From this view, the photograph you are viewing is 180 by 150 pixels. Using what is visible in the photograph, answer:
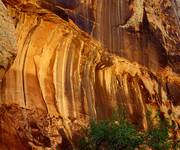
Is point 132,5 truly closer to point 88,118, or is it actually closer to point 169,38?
point 169,38

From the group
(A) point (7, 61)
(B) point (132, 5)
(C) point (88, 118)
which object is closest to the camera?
(A) point (7, 61)

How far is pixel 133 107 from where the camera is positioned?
63.3ft

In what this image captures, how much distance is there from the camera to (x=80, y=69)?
1797 centimetres

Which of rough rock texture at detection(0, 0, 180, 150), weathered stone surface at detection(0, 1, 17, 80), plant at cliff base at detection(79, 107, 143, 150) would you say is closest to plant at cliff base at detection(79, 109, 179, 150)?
plant at cliff base at detection(79, 107, 143, 150)

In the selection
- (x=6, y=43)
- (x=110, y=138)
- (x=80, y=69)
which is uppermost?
(x=6, y=43)

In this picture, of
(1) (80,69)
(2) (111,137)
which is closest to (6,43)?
(2) (111,137)

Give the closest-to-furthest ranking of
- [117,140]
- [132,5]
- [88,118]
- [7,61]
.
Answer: [7,61] < [117,140] < [88,118] < [132,5]

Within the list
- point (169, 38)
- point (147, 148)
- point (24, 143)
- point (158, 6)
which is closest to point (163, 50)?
point (169, 38)

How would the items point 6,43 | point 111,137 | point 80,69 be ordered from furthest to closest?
point 80,69 → point 111,137 → point 6,43

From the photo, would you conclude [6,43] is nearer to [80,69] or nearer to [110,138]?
[110,138]

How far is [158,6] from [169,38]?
163 centimetres

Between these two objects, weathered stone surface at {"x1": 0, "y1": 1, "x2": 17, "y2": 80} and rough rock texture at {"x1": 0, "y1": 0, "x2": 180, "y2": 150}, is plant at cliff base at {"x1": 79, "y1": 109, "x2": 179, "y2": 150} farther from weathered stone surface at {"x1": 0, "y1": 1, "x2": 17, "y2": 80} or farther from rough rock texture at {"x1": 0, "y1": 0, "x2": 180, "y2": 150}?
weathered stone surface at {"x1": 0, "y1": 1, "x2": 17, "y2": 80}

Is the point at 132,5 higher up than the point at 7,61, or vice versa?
the point at 132,5

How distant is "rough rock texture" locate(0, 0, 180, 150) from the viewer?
15.3m
